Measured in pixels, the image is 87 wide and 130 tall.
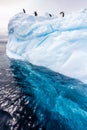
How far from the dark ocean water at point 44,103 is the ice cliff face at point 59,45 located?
422 mm

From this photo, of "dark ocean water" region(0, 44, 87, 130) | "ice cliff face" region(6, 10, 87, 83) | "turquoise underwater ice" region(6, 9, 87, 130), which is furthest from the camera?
"ice cliff face" region(6, 10, 87, 83)

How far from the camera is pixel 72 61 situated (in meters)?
5.74

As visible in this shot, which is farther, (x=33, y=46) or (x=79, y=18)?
(x=33, y=46)

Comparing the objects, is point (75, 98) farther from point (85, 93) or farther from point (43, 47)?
point (43, 47)

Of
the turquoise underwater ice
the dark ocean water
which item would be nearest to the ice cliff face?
the turquoise underwater ice

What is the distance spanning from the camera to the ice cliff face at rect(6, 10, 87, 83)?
5727mm

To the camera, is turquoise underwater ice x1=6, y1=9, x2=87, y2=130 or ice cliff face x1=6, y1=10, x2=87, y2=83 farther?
ice cliff face x1=6, y1=10, x2=87, y2=83

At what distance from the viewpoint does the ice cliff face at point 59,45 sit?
5727 millimetres

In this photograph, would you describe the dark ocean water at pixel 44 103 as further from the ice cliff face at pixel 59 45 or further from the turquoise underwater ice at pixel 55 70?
the ice cliff face at pixel 59 45

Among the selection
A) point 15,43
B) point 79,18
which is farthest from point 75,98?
point 15,43

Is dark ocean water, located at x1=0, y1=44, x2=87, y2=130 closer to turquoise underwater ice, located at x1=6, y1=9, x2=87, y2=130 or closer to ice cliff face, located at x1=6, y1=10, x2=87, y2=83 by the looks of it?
turquoise underwater ice, located at x1=6, y1=9, x2=87, y2=130

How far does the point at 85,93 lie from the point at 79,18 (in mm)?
3578

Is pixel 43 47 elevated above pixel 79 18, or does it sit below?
below

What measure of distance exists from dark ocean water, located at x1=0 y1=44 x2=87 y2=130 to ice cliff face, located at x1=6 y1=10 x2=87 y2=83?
42 cm
